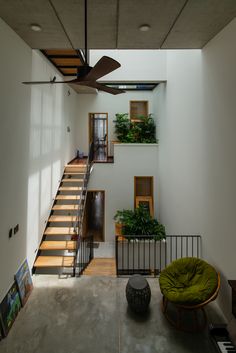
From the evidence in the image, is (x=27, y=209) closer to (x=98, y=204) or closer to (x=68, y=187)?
(x=68, y=187)

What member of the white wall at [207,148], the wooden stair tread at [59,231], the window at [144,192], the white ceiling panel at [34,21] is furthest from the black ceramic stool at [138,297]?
the window at [144,192]

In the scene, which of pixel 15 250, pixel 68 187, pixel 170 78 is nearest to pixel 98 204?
pixel 68 187

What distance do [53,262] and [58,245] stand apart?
0.43 metres

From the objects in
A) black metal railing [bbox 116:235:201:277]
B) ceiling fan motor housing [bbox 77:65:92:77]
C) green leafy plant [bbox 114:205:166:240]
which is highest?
ceiling fan motor housing [bbox 77:65:92:77]

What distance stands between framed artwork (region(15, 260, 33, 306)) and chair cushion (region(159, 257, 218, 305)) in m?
2.30

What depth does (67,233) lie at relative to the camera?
19.0 ft

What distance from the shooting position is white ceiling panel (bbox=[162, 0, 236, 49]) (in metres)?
3.00

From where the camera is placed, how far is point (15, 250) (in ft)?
13.0

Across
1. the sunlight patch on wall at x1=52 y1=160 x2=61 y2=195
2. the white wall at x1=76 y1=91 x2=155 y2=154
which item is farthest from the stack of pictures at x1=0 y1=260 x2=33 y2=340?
the white wall at x1=76 y1=91 x2=155 y2=154

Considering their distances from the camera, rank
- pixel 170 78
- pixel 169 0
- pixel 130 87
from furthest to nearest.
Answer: pixel 130 87
pixel 170 78
pixel 169 0

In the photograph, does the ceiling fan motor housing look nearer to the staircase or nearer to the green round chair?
the green round chair

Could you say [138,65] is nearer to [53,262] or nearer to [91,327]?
[53,262]

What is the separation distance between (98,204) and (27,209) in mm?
7722

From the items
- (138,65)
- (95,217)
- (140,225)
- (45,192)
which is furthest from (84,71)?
(95,217)
